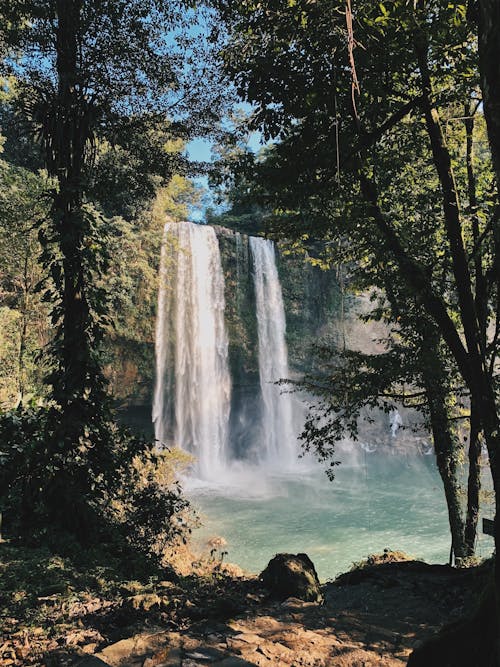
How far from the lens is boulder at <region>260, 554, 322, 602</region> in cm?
426

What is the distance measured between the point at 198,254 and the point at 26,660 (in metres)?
20.3

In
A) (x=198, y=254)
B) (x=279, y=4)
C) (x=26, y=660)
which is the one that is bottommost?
(x=26, y=660)

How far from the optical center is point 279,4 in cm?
457

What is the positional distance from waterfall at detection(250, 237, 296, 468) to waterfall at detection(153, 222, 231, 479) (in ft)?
7.39

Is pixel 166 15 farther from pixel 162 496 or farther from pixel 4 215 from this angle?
pixel 4 215

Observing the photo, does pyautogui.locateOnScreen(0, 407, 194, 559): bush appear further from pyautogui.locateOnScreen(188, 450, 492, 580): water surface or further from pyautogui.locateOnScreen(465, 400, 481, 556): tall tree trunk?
pyautogui.locateOnScreen(188, 450, 492, 580): water surface

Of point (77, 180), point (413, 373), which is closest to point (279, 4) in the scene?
point (77, 180)

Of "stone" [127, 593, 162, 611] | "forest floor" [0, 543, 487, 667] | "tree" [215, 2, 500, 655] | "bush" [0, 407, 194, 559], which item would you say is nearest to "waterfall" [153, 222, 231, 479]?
"bush" [0, 407, 194, 559]

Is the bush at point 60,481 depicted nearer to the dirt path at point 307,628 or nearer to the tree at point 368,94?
the dirt path at point 307,628

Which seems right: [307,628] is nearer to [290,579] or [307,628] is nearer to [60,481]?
[290,579]

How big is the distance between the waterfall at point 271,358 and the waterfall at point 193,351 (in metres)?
2.25

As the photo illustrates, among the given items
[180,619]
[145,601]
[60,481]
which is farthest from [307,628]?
[60,481]

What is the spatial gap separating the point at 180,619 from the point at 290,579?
59.0 inches

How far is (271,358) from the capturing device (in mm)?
23469
